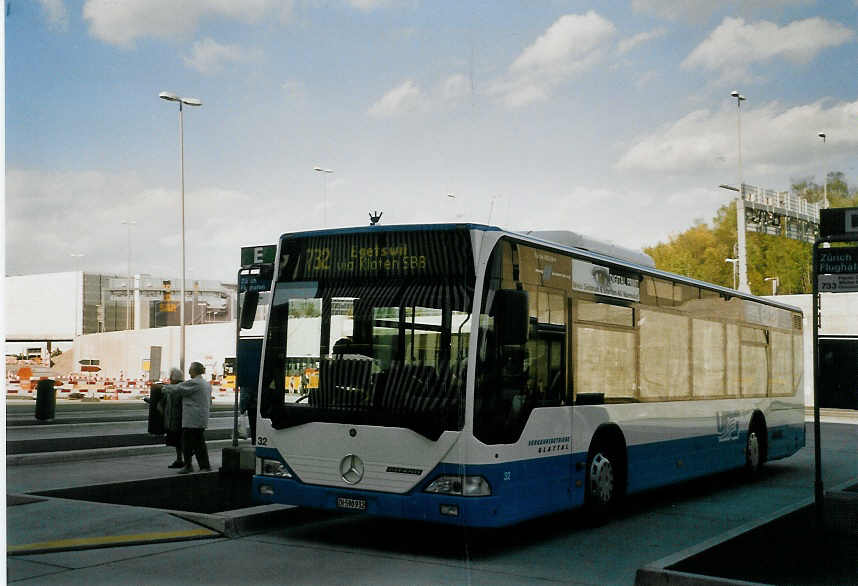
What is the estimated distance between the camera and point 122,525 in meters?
9.28

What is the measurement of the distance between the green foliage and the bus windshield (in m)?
5.42

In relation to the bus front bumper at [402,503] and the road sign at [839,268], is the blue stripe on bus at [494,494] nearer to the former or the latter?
the bus front bumper at [402,503]

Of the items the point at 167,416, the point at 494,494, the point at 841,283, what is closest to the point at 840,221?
the point at 841,283

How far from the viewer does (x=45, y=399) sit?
2480cm

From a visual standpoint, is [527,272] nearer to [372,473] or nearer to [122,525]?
[372,473]

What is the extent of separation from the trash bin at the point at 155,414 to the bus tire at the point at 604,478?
7.18 metres

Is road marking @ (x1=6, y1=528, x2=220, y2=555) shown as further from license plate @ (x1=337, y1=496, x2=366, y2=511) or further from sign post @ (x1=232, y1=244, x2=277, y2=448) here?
sign post @ (x1=232, y1=244, x2=277, y2=448)

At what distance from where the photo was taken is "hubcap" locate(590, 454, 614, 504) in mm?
9781

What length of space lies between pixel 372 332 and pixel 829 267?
17.0 feet

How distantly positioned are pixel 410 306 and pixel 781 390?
33.3ft

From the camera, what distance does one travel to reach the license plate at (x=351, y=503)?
8320mm

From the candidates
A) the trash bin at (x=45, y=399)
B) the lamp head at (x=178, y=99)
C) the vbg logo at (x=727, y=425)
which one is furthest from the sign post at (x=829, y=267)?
the lamp head at (x=178, y=99)

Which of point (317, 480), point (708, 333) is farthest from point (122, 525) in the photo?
point (708, 333)

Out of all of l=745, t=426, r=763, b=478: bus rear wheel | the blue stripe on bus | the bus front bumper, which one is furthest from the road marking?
l=745, t=426, r=763, b=478: bus rear wheel
